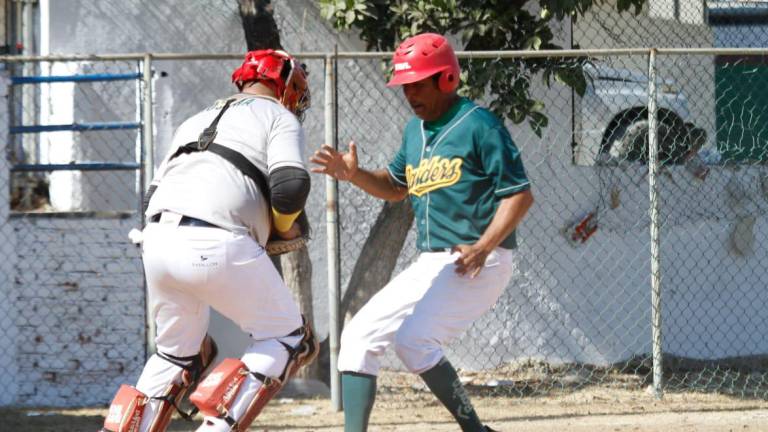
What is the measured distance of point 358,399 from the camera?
492cm

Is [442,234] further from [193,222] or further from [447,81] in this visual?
[193,222]

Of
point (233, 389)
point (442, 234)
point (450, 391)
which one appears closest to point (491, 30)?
point (442, 234)

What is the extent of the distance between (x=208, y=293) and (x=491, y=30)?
11.4 feet

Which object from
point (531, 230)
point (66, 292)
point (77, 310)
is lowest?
point (77, 310)

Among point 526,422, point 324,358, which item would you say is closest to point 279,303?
point 526,422

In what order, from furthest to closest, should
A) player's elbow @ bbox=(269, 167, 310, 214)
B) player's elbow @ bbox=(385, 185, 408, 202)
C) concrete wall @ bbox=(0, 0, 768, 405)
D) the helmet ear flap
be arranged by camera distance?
concrete wall @ bbox=(0, 0, 768, 405), player's elbow @ bbox=(385, 185, 408, 202), the helmet ear flap, player's elbow @ bbox=(269, 167, 310, 214)

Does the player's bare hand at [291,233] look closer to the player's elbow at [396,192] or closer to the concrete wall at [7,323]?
the player's elbow at [396,192]

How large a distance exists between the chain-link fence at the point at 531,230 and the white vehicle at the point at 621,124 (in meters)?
0.02

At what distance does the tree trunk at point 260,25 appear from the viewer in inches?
294

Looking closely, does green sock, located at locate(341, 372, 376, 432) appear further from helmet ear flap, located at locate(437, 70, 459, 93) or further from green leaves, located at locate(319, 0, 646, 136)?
green leaves, located at locate(319, 0, 646, 136)

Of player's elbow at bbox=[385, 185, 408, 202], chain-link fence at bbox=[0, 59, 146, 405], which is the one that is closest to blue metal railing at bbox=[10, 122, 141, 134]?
chain-link fence at bbox=[0, 59, 146, 405]

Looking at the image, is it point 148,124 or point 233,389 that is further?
point 148,124

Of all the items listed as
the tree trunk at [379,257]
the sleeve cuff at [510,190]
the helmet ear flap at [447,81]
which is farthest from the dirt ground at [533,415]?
the helmet ear flap at [447,81]

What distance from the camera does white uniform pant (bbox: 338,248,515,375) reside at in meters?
Result: 4.90
